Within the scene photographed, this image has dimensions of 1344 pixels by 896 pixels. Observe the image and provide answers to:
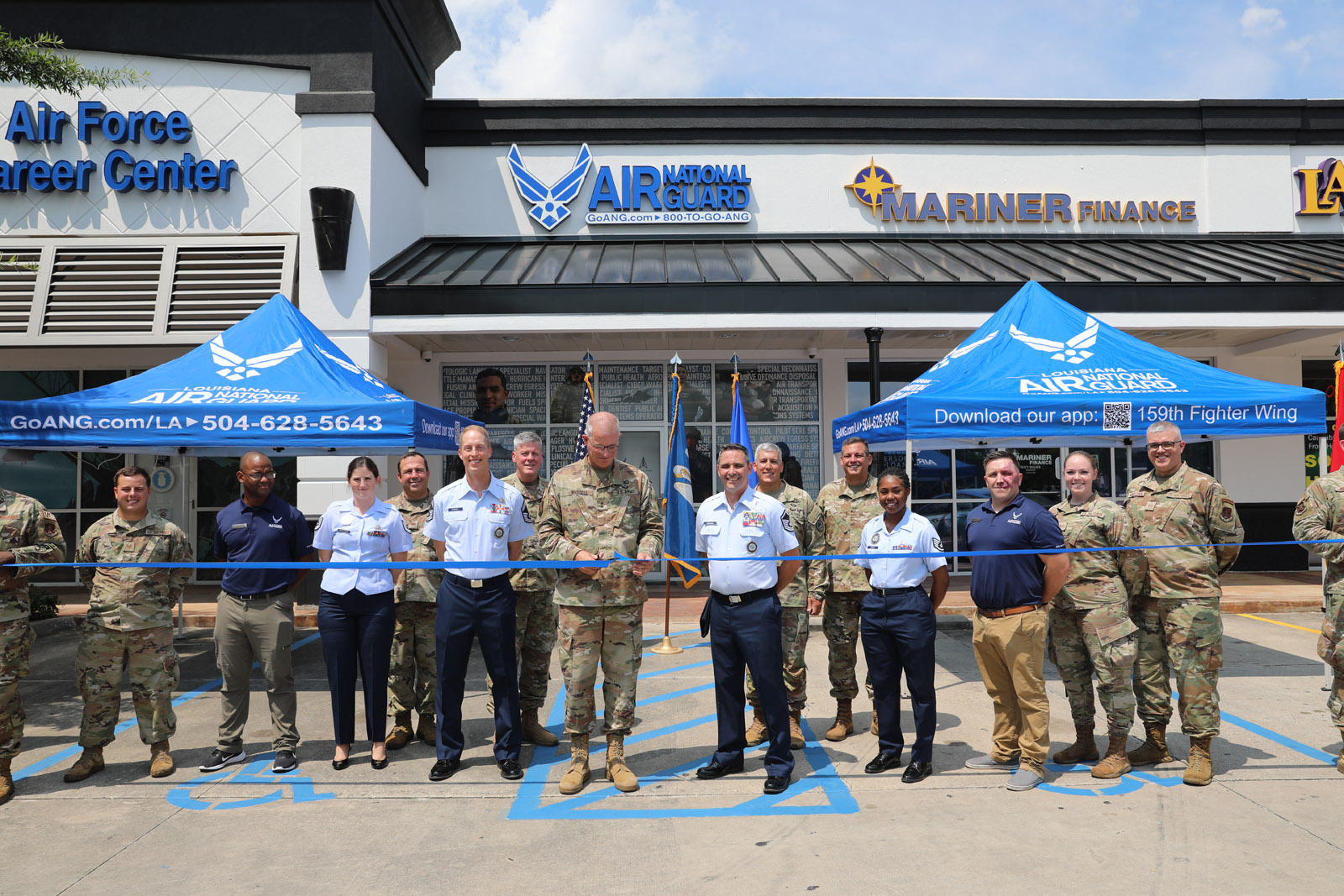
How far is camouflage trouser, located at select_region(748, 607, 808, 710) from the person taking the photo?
5.68 metres

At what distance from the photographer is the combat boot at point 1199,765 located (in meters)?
4.84

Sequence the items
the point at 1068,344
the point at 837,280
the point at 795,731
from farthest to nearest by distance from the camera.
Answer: the point at 837,280
the point at 1068,344
the point at 795,731

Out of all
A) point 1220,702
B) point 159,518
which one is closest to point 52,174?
point 159,518

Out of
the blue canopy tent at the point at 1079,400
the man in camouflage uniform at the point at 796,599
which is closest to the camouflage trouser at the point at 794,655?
the man in camouflage uniform at the point at 796,599

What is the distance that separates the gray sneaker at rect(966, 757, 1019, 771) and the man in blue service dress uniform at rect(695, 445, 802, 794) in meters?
1.15

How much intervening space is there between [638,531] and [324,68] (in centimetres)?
1013

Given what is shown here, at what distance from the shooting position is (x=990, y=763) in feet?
16.9

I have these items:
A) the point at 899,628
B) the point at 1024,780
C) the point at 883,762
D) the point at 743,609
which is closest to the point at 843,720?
the point at 883,762

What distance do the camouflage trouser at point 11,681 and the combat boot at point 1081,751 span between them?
629 centimetres

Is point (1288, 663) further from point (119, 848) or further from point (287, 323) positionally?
point (287, 323)

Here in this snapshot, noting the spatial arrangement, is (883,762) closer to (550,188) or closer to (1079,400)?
(1079,400)

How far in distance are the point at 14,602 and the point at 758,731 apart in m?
4.74

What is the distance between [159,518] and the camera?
550 centimetres

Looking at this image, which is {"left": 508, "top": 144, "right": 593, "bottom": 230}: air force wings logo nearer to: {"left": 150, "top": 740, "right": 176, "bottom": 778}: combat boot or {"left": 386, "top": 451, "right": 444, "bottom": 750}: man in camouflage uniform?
{"left": 386, "top": 451, "right": 444, "bottom": 750}: man in camouflage uniform
